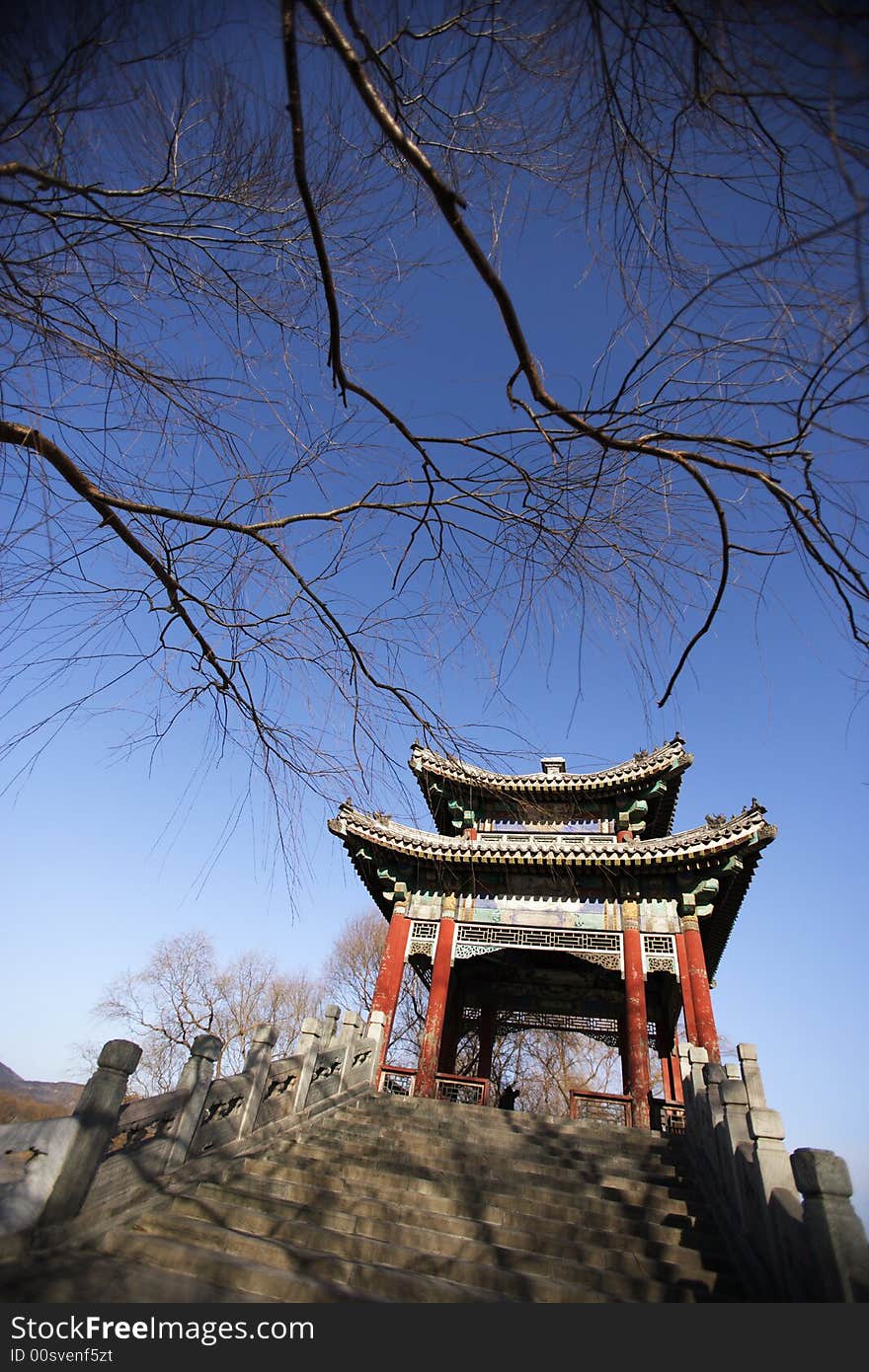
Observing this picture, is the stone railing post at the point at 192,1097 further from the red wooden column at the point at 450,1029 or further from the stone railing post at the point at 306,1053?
the red wooden column at the point at 450,1029

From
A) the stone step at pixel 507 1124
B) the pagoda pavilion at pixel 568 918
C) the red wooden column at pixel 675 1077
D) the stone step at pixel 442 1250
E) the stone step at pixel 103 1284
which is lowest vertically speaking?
the stone step at pixel 103 1284

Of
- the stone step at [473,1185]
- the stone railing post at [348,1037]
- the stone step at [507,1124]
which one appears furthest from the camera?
the stone railing post at [348,1037]

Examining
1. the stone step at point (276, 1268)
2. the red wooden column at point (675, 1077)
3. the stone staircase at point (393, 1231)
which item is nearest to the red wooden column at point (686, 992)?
the red wooden column at point (675, 1077)

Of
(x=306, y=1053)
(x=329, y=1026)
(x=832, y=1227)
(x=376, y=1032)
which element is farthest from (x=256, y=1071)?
(x=832, y=1227)

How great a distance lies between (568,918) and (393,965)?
2.97 m

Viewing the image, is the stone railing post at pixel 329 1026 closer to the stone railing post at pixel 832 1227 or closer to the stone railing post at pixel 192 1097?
the stone railing post at pixel 192 1097

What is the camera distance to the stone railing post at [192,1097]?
14.4ft

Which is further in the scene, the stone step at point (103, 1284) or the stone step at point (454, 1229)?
the stone step at point (454, 1229)

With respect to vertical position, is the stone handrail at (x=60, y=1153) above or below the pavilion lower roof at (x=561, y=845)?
below

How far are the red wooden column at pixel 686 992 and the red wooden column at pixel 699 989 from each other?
0.12ft

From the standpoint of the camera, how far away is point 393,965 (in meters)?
10.7

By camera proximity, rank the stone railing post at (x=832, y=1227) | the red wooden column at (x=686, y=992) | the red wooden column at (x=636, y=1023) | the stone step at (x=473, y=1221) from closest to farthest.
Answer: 1. the stone railing post at (x=832, y=1227)
2. the stone step at (x=473, y=1221)
3. the red wooden column at (x=636, y=1023)
4. the red wooden column at (x=686, y=992)

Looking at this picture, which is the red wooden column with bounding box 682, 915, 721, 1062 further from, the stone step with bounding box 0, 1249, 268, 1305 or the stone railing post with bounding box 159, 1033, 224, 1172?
the stone step with bounding box 0, 1249, 268, 1305

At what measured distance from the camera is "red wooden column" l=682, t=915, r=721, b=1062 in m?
8.96
